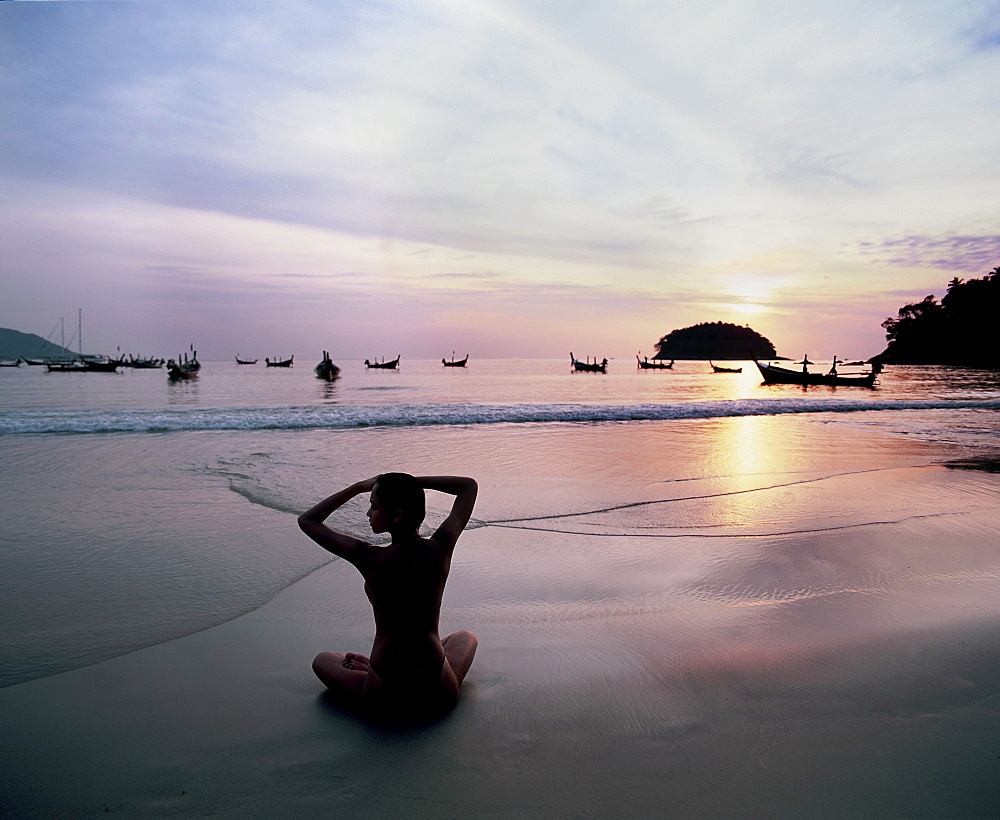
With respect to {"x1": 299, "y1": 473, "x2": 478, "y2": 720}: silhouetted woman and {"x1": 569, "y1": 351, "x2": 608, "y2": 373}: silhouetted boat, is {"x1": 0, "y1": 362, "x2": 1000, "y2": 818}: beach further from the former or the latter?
{"x1": 569, "y1": 351, "x2": 608, "y2": 373}: silhouetted boat

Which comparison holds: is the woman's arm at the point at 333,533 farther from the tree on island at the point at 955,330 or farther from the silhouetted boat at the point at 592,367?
the tree on island at the point at 955,330

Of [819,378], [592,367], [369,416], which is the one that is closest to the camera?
[369,416]

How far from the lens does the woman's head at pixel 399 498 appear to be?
2342mm

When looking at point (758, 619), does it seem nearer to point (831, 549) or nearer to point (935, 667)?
point (935, 667)

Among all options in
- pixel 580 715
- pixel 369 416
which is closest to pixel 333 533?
pixel 580 715

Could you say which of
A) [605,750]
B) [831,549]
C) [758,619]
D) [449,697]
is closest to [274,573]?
[449,697]

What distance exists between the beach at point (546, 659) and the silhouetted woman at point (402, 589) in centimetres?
13

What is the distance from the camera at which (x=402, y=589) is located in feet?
8.10

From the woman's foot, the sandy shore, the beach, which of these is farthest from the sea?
the woman's foot

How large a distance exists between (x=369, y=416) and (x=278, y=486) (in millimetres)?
10327

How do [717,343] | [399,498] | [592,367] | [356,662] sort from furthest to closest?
[717,343] < [592,367] < [356,662] < [399,498]

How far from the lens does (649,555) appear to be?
203 inches

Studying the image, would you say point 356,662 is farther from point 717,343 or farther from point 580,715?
point 717,343

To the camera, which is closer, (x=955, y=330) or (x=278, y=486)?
(x=278, y=486)
